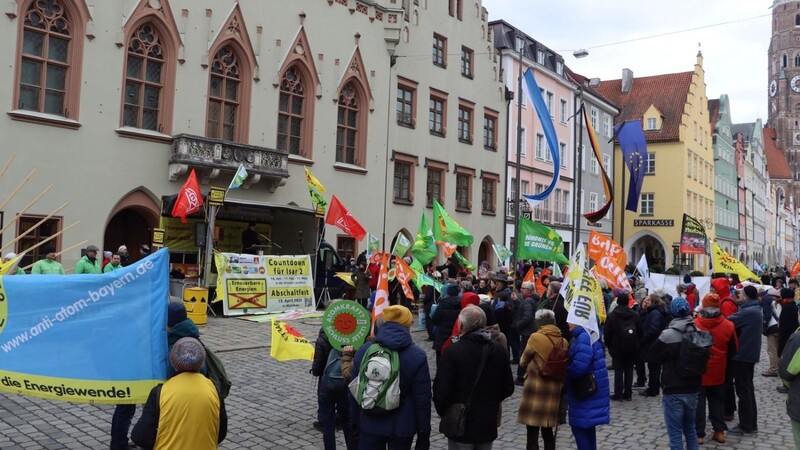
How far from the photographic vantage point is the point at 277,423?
838cm

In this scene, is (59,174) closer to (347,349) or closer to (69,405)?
(69,405)

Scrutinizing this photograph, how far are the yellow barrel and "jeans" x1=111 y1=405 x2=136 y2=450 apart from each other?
9.38 meters

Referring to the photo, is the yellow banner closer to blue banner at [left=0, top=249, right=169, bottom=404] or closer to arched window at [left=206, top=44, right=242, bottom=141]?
blue banner at [left=0, top=249, right=169, bottom=404]

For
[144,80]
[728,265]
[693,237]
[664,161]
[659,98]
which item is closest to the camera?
[728,265]

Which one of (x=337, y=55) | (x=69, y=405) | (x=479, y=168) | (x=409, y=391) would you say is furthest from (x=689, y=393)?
(x=479, y=168)

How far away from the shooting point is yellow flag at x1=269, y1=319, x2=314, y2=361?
8.12 metres

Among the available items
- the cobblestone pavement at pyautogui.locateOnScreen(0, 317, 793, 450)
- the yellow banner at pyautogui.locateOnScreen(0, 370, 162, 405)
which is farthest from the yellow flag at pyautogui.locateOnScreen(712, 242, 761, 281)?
the yellow banner at pyautogui.locateOnScreen(0, 370, 162, 405)

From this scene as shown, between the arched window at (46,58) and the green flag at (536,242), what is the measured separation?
1285 cm

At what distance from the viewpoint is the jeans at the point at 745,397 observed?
8.69 m

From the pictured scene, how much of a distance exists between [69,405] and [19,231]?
11.3 m

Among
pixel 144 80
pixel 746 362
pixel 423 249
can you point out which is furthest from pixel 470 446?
pixel 144 80

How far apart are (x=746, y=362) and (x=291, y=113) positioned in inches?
743

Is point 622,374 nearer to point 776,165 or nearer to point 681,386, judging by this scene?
point 681,386

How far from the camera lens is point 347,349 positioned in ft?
21.5
